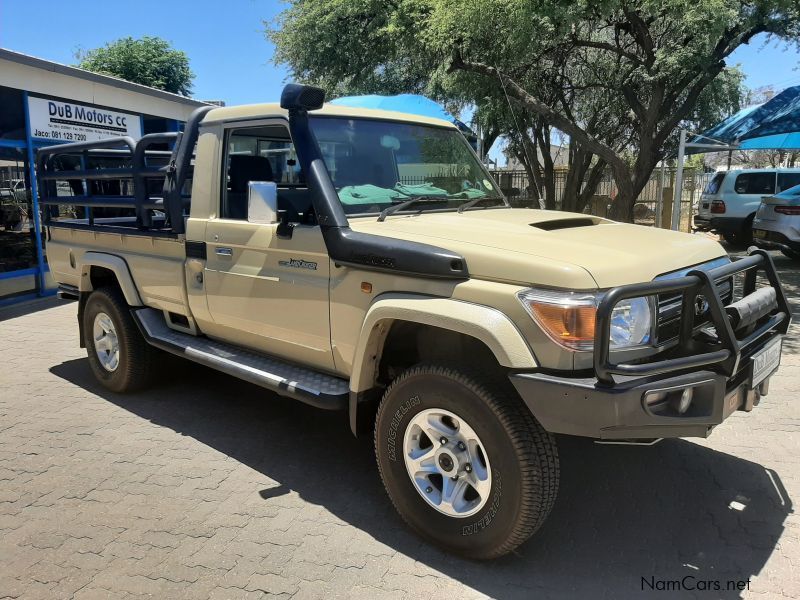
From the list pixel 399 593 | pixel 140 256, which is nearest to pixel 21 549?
pixel 399 593

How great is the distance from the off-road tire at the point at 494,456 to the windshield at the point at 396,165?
113cm

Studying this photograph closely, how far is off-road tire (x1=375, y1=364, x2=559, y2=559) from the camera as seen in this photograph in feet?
8.64

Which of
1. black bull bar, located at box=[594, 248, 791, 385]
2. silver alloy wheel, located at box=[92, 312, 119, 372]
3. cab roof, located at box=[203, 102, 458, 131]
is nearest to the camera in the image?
black bull bar, located at box=[594, 248, 791, 385]

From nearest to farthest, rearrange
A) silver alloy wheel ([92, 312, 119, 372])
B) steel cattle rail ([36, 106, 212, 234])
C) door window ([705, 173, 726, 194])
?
steel cattle rail ([36, 106, 212, 234])
silver alloy wheel ([92, 312, 119, 372])
door window ([705, 173, 726, 194])

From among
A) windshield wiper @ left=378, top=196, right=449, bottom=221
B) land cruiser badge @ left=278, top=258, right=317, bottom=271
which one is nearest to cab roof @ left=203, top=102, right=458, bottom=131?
windshield wiper @ left=378, top=196, right=449, bottom=221

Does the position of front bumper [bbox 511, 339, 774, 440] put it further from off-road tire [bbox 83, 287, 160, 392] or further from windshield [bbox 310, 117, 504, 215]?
off-road tire [bbox 83, 287, 160, 392]

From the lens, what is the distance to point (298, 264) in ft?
11.4

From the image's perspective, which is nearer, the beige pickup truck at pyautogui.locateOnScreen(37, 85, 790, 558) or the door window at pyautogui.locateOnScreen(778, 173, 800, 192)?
the beige pickup truck at pyautogui.locateOnScreen(37, 85, 790, 558)

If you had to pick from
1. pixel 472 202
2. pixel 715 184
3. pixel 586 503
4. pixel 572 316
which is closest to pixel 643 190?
pixel 715 184

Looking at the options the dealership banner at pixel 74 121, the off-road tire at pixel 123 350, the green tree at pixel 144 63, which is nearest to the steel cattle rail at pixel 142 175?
the off-road tire at pixel 123 350

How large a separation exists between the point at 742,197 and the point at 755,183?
59 centimetres

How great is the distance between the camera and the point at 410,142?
407 cm

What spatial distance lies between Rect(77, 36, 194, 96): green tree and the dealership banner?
64.9ft

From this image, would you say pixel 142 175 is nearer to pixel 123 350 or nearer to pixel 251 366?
pixel 123 350
